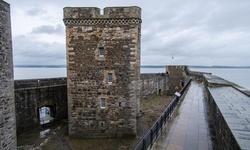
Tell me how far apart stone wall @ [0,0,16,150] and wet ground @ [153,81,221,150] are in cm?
687

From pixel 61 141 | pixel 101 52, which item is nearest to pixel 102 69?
Result: pixel 101 52

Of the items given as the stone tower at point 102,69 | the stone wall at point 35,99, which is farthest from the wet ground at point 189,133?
the stone wall at point 35,99

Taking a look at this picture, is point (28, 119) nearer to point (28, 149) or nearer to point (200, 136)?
point (28, 149)

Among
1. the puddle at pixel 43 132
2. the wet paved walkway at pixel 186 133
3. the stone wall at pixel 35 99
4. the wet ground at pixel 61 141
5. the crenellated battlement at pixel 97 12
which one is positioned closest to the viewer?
the wet paved walkway at pixel 186 133

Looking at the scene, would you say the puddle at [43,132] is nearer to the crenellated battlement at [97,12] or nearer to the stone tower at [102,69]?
the stone tower at [102,69]

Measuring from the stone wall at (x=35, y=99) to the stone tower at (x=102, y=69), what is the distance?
13.3ft

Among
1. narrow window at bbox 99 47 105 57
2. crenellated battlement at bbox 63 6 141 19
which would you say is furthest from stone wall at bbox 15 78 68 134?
crenellated battlement at bbox 63 6 141 19

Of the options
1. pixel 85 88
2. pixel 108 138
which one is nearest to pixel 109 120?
pixel 108 138

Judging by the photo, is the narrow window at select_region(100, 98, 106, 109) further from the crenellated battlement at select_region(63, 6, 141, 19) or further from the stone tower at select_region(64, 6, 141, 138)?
the crenellated battlement at select_region(63, 6, 141, 19)

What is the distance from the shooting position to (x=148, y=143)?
6031mm

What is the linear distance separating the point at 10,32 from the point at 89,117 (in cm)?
764

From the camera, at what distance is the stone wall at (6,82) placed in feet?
26.8

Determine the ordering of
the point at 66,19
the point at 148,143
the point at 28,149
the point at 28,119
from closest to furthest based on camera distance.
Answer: the point at 148,143 → the point at 28,149 → the point at 66,19 → the point at 28,119

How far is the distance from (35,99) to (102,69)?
690 centimetres
